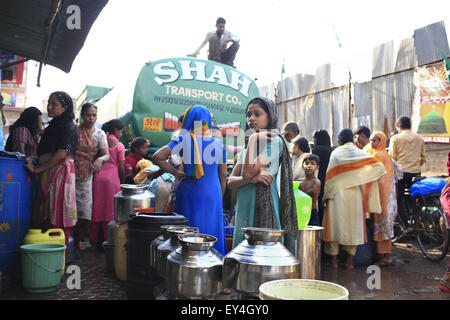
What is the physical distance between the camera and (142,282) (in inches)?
89.4

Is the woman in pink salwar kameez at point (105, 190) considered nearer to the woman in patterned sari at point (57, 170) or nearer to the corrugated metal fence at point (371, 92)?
the woman in patterned sari at point (57, 170)

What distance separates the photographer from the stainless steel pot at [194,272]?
1.36m

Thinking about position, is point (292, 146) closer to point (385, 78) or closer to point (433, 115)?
point (433, 115)

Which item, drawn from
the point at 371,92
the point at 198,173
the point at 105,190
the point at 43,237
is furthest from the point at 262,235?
the point at 371,92

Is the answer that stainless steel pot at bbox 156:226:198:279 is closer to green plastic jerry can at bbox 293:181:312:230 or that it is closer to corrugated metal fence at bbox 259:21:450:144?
green plastic jerry can at bbox 293:181:312:230

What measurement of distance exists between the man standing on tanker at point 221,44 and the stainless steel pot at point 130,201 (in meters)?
4.54

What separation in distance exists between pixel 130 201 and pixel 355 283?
7.91ft

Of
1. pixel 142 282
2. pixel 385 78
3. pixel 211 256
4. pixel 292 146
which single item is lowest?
pixel 142 282

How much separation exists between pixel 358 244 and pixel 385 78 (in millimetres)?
6274

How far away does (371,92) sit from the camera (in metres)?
9.47

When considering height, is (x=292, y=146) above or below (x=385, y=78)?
below

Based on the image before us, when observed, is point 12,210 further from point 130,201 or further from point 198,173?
point 198,173
